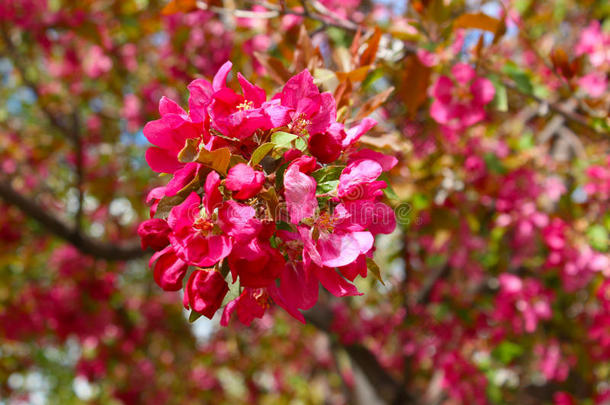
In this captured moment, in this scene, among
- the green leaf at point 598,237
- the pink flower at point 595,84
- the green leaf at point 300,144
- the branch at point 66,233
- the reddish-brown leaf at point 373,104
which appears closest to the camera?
the green leaf at point 300,144

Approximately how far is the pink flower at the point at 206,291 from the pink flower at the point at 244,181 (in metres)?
0.14

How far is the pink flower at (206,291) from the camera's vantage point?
73 cm

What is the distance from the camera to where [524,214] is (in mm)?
2492

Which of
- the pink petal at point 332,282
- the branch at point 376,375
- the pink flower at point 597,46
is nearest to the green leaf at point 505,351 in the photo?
the branch at point 376,375

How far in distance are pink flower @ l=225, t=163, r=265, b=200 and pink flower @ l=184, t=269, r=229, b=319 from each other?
141 millimetres

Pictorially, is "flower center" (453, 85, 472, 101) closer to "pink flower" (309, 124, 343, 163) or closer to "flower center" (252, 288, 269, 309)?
"pink flower" (309, 124, 343, 163)

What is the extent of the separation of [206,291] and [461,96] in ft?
3.64

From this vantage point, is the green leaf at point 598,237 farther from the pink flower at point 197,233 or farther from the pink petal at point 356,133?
the pink flower at point 197,233

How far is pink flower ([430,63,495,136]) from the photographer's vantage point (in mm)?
1432

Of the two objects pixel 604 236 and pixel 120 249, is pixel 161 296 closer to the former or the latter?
pixel 120 249

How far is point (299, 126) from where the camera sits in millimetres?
832

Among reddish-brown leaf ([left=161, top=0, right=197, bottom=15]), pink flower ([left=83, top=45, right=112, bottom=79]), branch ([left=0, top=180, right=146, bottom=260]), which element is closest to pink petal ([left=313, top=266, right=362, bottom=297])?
reddish-brown leaf ([left=161, top=0, right=197, bottom=15])

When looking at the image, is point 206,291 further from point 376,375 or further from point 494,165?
point 376,375

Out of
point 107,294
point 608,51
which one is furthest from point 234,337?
point 608,51
